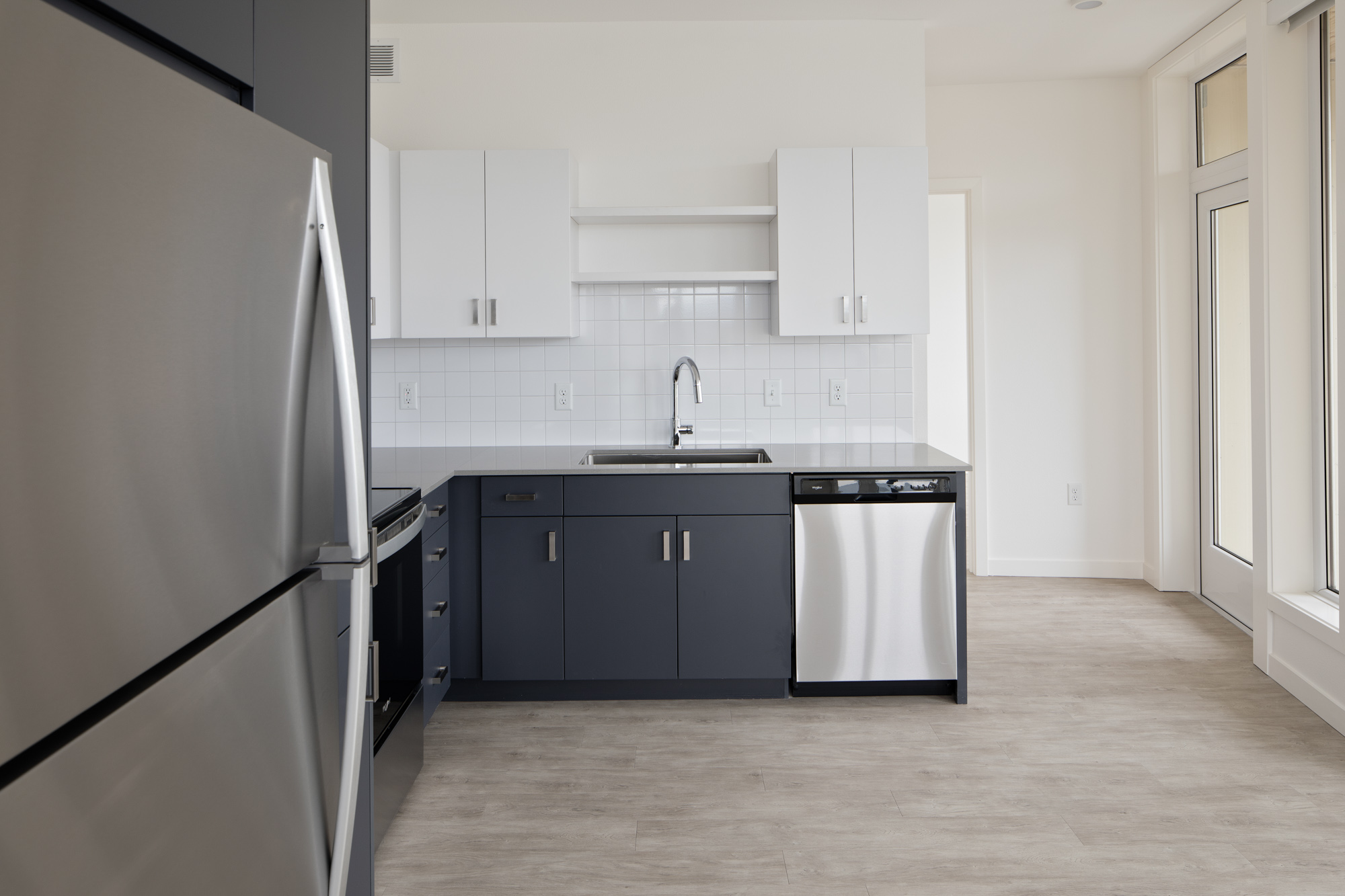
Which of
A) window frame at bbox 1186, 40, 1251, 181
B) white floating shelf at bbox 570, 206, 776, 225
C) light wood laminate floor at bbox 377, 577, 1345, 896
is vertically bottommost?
light wood laminate floor at bbox 377, 577, 1345, 896

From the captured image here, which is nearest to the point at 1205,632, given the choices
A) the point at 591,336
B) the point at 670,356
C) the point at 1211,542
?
the point at 1211,542

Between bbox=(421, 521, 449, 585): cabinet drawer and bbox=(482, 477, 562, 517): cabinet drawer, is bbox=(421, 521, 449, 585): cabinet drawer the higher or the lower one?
the lower one

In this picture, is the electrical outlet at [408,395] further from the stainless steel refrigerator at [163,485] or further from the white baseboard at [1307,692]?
the white baseboard at [1307,692]

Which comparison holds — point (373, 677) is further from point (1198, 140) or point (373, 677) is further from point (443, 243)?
point (1198, 140)

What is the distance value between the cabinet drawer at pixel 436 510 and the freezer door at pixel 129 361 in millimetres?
1637

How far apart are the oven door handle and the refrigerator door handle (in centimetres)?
26

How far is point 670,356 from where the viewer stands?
3566mm

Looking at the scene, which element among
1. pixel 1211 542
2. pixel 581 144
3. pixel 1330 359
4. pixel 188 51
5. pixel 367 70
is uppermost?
pixel 581 144

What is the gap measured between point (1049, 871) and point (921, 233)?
2188 millimetres

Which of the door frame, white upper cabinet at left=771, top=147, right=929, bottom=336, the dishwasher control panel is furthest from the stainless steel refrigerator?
the door frame

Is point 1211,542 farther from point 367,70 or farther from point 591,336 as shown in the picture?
point 367,70

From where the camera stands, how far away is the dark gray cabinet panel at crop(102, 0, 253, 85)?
88 centimetres

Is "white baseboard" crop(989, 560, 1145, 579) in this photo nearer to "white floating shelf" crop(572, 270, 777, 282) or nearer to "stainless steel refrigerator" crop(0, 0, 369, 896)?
"white floating shelf" crop(572, 270, 777, 282)

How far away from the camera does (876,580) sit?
2.89 metres
